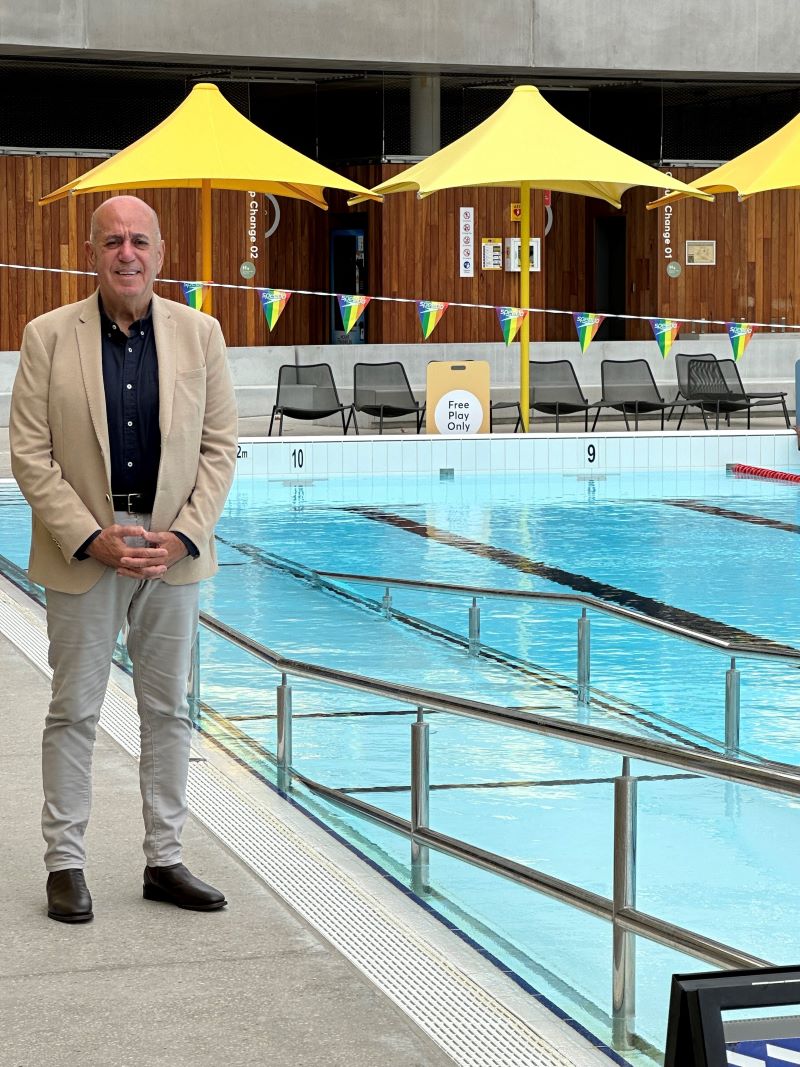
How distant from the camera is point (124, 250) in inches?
165

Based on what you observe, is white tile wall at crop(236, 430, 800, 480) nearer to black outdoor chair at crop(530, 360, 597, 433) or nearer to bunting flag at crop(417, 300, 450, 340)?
black outdoor chair at crop(530, 360, 597, 433)

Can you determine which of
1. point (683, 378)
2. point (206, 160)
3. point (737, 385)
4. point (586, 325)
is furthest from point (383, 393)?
point (737, 385)

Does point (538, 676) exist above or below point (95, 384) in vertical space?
below

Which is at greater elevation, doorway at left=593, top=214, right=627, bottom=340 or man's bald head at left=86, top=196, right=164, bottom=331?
doorway at left=593, top=214, right=627, bottom=340

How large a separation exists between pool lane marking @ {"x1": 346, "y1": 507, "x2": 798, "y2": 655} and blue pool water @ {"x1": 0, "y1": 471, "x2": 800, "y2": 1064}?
0.04 meters

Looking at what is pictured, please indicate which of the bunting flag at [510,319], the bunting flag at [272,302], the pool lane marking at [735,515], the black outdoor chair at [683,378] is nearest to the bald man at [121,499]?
the pool lane marking at [735,515]

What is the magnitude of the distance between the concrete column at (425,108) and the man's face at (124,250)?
21.1 m

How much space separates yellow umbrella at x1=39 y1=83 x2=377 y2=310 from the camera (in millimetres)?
17547

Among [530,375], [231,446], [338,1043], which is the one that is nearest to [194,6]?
[530,375]

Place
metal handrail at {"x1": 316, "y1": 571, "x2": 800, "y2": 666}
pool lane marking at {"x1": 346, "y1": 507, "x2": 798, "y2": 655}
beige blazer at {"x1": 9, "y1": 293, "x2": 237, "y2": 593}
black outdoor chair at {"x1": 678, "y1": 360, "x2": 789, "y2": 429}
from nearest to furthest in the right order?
beige blazer at {"x1": 9, "y1": 293, "x2": 237, "y2": 593}, metal handrail at {"x1": 316, "y1": 571, "x2": 800, "y2": 666}, pool lane marking at {"x1": 346, "y1": 507, "x2": 798, "y2": 655}, black outdoor chair at {"x1": 678, "y1": 360, "x2": 789, "y2": 429}

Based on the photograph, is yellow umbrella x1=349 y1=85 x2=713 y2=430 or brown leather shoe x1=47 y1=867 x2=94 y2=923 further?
yellow umbrella x1=349 y1=85 x2=713 y2=430

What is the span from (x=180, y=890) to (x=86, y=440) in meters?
1.12

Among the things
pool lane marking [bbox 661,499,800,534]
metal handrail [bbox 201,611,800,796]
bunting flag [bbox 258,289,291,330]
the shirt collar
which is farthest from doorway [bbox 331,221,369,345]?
the shirt collar

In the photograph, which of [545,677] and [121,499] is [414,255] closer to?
[545,677]
